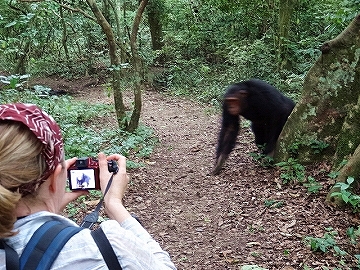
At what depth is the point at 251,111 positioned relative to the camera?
19.8ft

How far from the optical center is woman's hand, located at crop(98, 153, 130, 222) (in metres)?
1.55

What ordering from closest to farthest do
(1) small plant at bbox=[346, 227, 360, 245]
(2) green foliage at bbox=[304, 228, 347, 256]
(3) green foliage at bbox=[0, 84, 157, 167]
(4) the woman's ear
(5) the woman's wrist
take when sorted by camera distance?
1. (4) the woman's ear
2. (5) the woman's wrist
3. (2) green foliage at bbox=[304, 228, 347, 256]
4. (1) small plant at bbox=[346, 227, 360, 245]
5. (3) green foliage at bbox=[0, 84, 157, 167]

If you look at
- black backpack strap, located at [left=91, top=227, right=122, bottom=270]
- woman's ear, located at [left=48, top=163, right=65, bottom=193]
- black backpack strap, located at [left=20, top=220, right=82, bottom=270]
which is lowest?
black backpack strap, located at [left=91, top=227, right=122, bottom=270]

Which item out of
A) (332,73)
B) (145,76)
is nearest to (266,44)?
(145,76)

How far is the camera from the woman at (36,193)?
1.16m

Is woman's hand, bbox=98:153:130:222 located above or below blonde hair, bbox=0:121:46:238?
below

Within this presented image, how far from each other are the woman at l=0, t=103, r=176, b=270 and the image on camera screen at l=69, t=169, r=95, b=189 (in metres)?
0.32

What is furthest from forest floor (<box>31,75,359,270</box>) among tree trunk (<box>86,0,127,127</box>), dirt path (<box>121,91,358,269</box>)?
tree trunk (<box>86,0,127,127</box>)

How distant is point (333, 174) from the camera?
4.57 metres

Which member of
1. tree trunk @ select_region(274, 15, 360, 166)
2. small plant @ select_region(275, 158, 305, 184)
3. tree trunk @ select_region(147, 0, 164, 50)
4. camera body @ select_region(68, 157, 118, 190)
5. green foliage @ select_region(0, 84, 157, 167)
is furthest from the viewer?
tree trunk @ select_region(147, 0, 164, 50)

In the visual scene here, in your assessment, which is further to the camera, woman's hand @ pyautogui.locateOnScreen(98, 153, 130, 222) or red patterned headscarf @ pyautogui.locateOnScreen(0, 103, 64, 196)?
woman's hand @ pyautogui.locateOnScreen(98, 153, 130, 222)

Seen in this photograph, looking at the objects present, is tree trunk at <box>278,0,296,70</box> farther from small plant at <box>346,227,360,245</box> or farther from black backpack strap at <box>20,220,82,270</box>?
black backpack strap at <box>20,220,82,270</box>

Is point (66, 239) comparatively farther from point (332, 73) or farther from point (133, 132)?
point (133, 132)

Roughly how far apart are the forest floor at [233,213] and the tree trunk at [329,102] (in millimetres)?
309
